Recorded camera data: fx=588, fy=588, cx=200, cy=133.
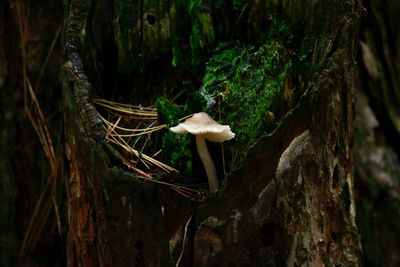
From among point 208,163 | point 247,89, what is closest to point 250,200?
point 208,163

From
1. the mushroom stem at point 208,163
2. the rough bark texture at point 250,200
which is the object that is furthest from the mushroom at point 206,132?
the rough bark texture at point 250,200

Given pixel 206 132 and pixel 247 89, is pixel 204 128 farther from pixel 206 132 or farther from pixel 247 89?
pixel 247 89

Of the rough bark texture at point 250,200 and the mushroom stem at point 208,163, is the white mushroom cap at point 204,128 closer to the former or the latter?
the mushroom stem at point 208,163

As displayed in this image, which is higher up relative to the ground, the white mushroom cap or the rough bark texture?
the white mushroom cap

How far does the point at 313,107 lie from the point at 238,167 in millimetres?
276

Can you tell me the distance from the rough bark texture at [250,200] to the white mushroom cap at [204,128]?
133 mm

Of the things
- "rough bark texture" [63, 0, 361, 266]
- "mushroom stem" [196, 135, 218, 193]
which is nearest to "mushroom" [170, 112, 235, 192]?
"mushroom stem" [196, 135, 218, 193]

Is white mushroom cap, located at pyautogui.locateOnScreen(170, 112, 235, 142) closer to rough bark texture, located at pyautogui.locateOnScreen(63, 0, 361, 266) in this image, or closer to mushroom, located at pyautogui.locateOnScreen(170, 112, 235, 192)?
mushroom, located at pyautogui.locateOnScreen(170, 112, 235, 192)

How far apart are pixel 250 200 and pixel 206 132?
0.75ft

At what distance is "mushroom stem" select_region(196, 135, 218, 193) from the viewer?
5.36 feet

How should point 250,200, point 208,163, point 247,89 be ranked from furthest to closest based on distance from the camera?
point 247,89, point 208,163, point 250,200

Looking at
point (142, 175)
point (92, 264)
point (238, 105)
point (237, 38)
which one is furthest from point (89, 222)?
point (237, 38)

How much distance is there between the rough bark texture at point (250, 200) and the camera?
156 centimetres

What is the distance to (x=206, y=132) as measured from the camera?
5.36 ft
